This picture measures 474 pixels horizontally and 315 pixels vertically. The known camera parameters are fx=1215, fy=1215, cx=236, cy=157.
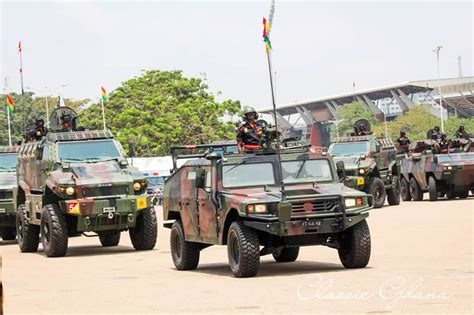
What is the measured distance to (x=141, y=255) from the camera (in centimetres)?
2175

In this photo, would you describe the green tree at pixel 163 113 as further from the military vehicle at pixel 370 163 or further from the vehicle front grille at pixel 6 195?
the vehicle front grille at pixel 6 195

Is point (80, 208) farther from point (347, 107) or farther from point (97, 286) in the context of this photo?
point (347, 107)

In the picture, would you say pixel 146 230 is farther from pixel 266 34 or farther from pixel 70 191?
pixel 266 34

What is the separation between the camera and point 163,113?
82.1 meters

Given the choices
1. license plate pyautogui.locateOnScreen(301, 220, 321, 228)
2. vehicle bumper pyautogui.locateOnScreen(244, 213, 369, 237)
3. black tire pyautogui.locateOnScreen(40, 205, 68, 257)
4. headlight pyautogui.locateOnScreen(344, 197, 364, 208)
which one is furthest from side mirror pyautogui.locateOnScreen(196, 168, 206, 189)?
black tire pyautogui.locateOnScreen(40, 205, 68, 257)

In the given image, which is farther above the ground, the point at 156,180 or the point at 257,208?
the point at 257,208

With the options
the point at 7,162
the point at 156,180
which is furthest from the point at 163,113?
the point at 7,162

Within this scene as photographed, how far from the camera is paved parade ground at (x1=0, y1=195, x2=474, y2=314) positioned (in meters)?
12.0

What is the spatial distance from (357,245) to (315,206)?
761 millimetres

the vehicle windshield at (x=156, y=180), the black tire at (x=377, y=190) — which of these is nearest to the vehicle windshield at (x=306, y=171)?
the black tire at (x=377, y=190)

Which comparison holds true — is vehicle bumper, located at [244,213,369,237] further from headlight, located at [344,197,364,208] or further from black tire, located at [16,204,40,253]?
black tire, located at [16,204,40,253]

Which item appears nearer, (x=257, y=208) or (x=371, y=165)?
(x=257, y=208)

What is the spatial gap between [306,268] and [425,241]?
16.9 ft

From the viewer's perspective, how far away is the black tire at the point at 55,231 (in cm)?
2188
